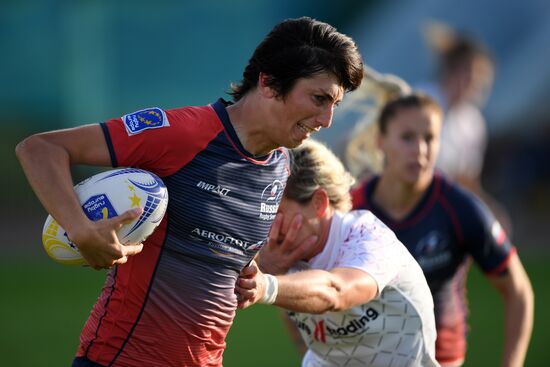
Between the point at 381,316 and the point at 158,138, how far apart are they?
147cm

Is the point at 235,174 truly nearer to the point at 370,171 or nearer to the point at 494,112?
the point at 370,171

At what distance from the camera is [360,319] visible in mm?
4531

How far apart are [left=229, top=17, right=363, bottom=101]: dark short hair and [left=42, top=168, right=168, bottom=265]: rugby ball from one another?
63 cm

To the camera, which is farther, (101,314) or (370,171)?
(370,171)

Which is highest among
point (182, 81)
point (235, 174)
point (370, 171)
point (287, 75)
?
point (287, 75)

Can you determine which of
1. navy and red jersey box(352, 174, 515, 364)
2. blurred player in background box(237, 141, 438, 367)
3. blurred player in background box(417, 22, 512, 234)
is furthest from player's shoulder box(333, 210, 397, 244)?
blurred player in background box(417, 22, 512, 234)

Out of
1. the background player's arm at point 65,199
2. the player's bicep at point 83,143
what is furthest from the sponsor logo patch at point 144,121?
the background player's arm at point 65,199

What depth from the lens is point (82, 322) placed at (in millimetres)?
10641

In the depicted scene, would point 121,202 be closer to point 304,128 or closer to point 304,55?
point 304,128

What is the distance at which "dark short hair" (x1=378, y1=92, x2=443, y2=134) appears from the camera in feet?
19.6

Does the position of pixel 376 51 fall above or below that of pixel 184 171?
below

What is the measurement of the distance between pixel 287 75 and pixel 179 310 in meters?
1.04

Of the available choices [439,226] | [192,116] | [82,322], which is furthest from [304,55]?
[82,322]

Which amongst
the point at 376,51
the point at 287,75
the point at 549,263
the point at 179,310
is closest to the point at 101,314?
the point at 179,310
